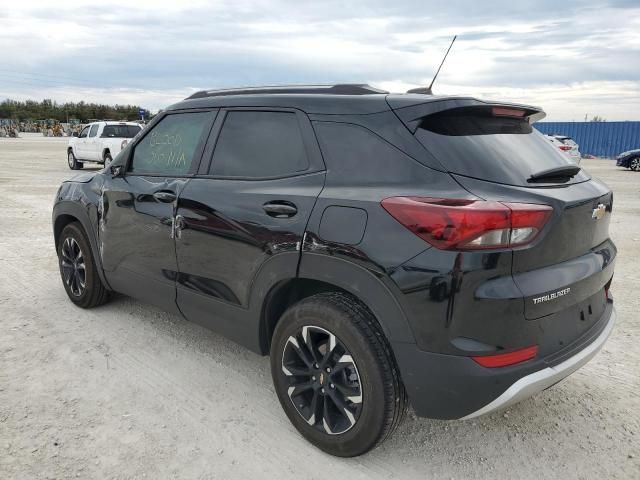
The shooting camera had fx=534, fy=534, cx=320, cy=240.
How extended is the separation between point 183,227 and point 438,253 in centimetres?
175

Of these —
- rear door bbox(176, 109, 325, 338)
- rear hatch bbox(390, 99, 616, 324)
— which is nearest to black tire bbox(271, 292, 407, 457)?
rear door bbox(176, 109, 325, 338)

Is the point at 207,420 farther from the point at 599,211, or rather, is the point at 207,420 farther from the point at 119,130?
the point at 119,130

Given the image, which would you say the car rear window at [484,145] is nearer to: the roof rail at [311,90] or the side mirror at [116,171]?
the roof rail at [311,90]

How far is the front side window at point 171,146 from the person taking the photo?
3.47m

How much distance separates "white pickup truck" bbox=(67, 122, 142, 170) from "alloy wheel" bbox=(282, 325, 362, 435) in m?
16.2

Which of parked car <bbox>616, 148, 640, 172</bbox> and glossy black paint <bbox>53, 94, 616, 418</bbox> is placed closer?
glossy black paint <bbox>53, 94, 616, 418</bbox>

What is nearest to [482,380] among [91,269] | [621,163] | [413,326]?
[413,326]

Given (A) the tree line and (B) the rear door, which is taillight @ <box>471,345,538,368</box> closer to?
(B) the rear door

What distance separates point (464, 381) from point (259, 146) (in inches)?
67.0

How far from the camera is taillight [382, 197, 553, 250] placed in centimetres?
215

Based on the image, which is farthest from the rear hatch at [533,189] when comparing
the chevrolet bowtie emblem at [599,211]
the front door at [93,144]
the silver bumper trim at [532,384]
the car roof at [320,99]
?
the front door at [93,144]

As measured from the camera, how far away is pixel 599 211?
268cm

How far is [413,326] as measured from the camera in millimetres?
2264

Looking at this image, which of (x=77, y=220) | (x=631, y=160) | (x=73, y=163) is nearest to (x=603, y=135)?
(x=631, y=160)
